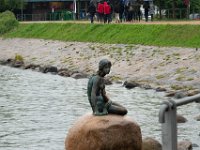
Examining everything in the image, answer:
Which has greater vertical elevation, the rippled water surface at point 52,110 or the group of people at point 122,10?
the group of people at point 122,10

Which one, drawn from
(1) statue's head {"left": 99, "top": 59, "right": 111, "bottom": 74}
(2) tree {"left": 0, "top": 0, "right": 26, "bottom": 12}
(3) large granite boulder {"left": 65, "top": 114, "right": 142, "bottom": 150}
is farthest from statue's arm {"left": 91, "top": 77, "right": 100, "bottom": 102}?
(2) tree {"left": 0, "top": 0, "right": 26, "bottom": 12}

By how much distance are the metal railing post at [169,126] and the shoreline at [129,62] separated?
2181 centimetres

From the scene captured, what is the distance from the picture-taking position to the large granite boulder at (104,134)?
558 inches

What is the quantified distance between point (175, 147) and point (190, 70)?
97.2 ft

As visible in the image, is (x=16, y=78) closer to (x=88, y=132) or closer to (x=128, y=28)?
(x=128, y=28)

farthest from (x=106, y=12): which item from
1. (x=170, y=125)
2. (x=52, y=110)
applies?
(x=170, y=125)

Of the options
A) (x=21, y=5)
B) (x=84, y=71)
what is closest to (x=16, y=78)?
(x=84, y=71)

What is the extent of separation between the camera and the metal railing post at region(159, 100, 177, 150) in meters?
8.03

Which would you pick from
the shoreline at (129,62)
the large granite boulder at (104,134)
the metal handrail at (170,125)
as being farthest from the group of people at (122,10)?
the metal handrail at (170,125)

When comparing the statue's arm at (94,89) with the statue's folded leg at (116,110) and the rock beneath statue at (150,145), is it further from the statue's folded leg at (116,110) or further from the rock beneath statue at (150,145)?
the rock beneath statue at (150,145)

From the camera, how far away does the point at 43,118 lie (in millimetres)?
25812

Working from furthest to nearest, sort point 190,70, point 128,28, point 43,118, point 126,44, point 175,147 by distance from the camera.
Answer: point 128,28
point 126,44
point 190,70
point 43,118
point 175,147

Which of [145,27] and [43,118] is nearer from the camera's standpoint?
[43,118]

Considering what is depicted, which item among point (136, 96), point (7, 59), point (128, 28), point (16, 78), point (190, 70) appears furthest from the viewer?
point (7, 59)
